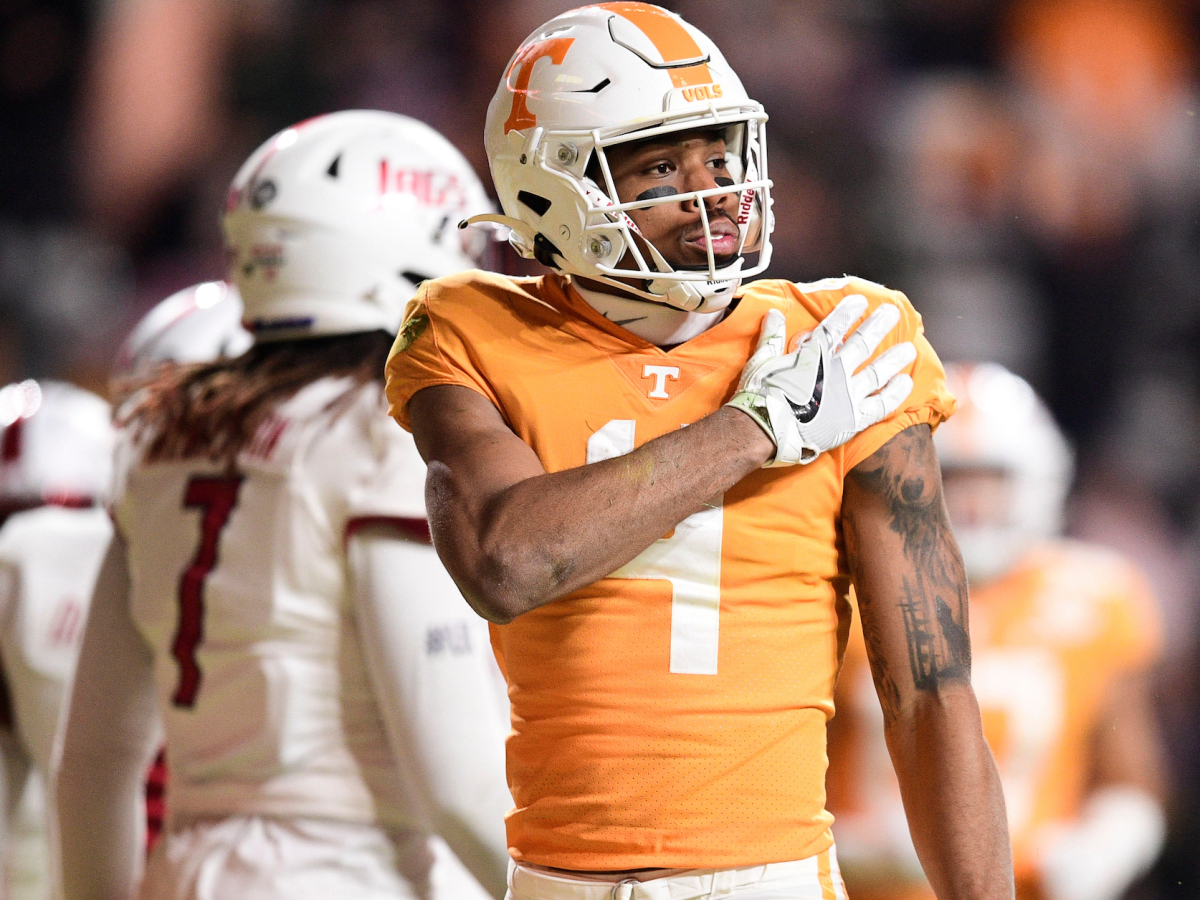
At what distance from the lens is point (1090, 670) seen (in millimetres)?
4051

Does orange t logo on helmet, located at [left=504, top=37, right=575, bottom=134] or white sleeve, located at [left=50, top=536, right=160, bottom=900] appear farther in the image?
white sleeve, located at [left=50, top=536, right=160, bottom=900]

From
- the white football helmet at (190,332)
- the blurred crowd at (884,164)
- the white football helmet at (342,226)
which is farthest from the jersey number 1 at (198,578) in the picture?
the blurred crowd at (884,164)

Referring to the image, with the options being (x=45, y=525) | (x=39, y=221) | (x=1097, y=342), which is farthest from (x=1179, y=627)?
(x=39, y=221)

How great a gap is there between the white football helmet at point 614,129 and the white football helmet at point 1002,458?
8.66ft

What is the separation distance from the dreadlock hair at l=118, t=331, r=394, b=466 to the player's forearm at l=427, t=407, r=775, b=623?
2.51ft

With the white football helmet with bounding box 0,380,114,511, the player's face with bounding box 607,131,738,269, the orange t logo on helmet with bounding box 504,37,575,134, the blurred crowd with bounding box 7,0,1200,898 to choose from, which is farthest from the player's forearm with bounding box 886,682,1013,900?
the blurred crowd with bounding box 7,0,1200,898

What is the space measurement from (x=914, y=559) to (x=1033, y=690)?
268cm

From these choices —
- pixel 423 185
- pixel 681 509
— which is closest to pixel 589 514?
pixel 681 509

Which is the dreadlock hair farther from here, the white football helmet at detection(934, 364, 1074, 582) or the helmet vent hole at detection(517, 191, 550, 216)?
the white football helmet at detection(934, 364, 1074, 582)

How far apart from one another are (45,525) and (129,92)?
11.3ft

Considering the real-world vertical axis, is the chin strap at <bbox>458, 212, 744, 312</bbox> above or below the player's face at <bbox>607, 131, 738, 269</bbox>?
below

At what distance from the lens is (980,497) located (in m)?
4.13

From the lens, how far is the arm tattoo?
1456 mm

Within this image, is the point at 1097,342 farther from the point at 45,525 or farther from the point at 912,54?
the point at 45,525
